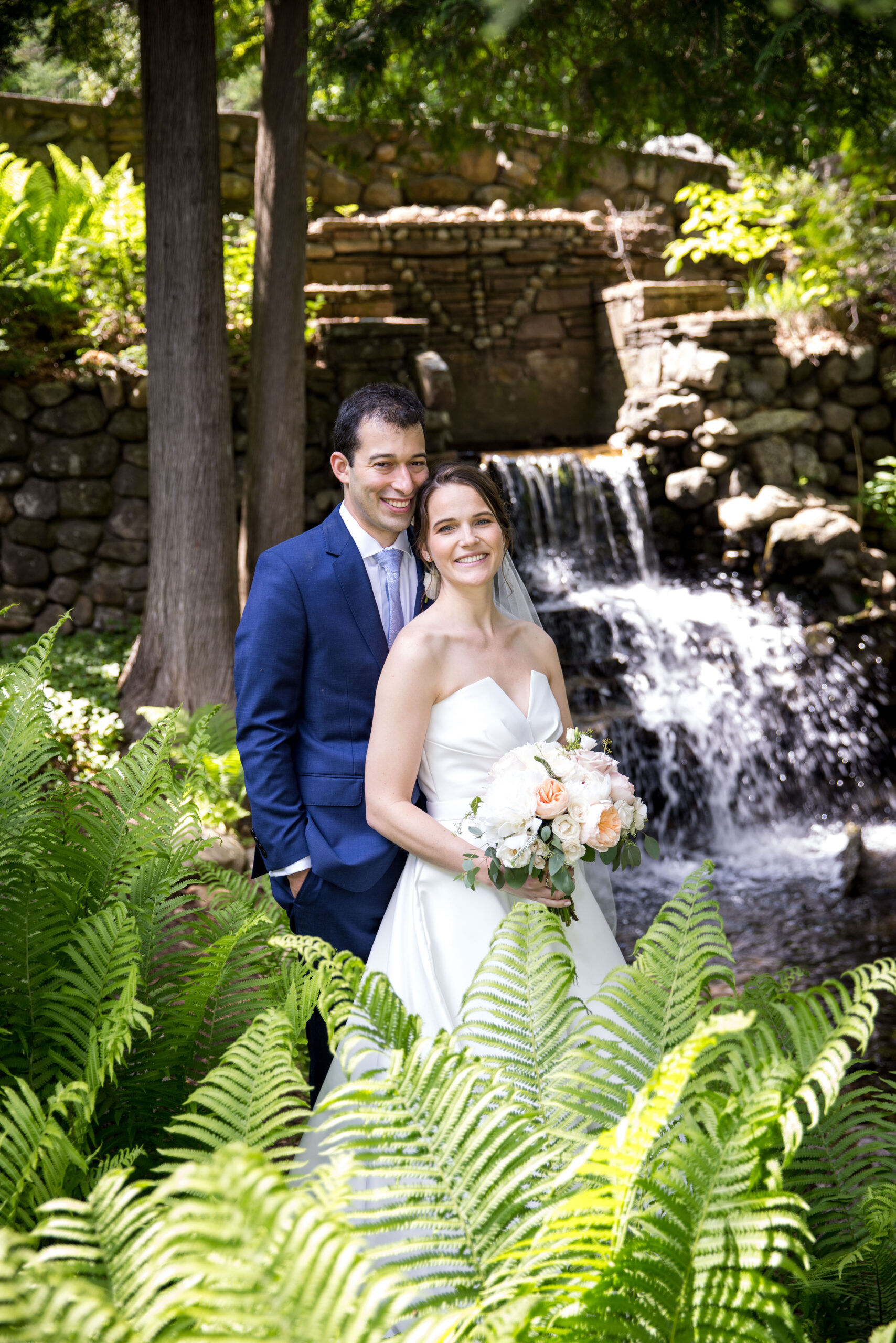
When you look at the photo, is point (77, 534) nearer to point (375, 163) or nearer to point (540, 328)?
point (540, 328)

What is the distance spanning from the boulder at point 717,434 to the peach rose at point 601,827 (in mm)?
7771

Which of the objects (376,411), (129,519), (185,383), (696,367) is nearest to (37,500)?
(129,519)

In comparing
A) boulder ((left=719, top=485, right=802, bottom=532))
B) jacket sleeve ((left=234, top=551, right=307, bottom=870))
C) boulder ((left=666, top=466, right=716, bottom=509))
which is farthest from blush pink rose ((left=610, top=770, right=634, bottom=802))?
boulder ((left=666, top=466, right=716, bottom=509))

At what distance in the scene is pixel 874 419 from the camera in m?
9.95

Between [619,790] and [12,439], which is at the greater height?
[12,439]

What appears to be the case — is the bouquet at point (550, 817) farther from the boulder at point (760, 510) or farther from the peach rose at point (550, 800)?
the boulder at point (760, 510)

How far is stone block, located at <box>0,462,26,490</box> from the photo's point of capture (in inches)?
283

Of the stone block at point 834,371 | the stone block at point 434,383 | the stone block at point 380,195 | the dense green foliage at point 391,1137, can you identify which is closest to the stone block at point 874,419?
the stone block at point 834,371

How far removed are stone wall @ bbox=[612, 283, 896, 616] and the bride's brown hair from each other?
6.81 meters

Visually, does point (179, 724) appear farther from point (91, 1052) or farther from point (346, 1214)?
point (346, 1214)

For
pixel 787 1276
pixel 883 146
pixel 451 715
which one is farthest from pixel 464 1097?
pixel 883 146

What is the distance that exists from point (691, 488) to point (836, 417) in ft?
5.55

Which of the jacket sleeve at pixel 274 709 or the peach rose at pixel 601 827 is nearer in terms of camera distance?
the peach rose at pixel 601 827

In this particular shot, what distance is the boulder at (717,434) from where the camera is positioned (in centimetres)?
939
